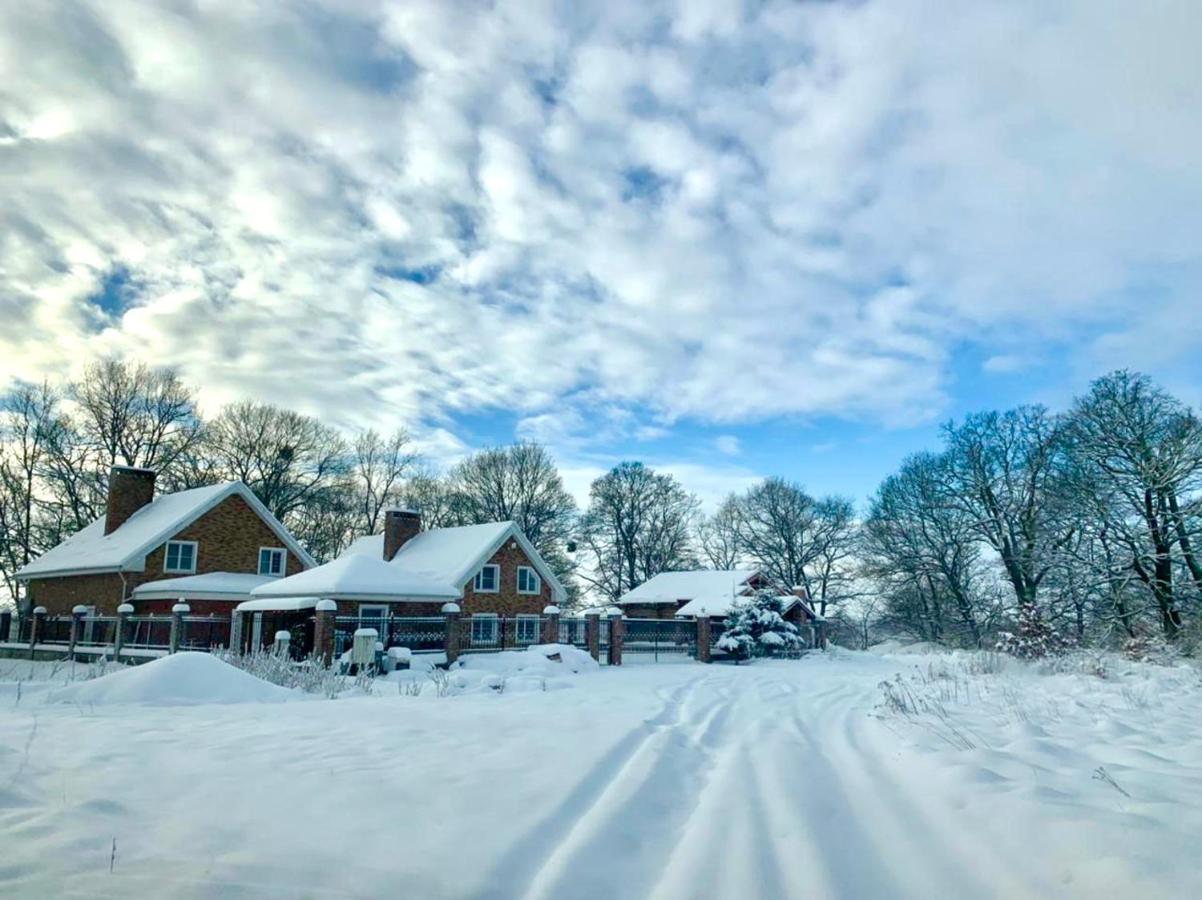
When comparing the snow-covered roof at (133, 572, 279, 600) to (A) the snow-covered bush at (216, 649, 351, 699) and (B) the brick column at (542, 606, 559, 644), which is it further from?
(A) the snow-covered bush at (216, 649, 351, 699)

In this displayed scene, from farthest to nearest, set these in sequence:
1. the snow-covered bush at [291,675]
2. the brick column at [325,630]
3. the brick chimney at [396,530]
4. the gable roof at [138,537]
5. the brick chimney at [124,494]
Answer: the brick chimney at [396,530] < the brick chimney at [124,494] < the gable roof at [138,537] < the brick column at [325,630] < the snow-covered bush at [291,675]

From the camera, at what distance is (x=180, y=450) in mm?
37188

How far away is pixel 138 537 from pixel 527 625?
48.0 feet

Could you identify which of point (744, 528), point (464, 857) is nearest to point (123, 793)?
point (464, 857)

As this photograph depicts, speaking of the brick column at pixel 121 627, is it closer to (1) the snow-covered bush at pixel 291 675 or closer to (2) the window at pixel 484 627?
(1) the snow-covered bush at pixel 291 675

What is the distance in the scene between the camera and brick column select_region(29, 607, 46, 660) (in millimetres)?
26109

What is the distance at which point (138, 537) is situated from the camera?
88.7 ft

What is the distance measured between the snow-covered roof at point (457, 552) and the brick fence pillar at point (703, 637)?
21.4 ft

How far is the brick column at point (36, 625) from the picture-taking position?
26.1m

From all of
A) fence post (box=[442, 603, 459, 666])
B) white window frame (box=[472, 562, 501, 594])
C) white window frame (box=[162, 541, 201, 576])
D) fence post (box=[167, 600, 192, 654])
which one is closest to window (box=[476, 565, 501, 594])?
white window frame (box=[472, 562, 501, 594])

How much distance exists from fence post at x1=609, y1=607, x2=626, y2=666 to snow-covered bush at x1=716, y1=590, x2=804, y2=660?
19.2 ft

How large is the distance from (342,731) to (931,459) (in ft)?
113

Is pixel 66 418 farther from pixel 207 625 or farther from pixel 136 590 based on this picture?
pixel 207 625

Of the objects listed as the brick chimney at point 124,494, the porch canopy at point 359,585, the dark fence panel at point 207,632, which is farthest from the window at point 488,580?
the brick chimney at point 124,494
